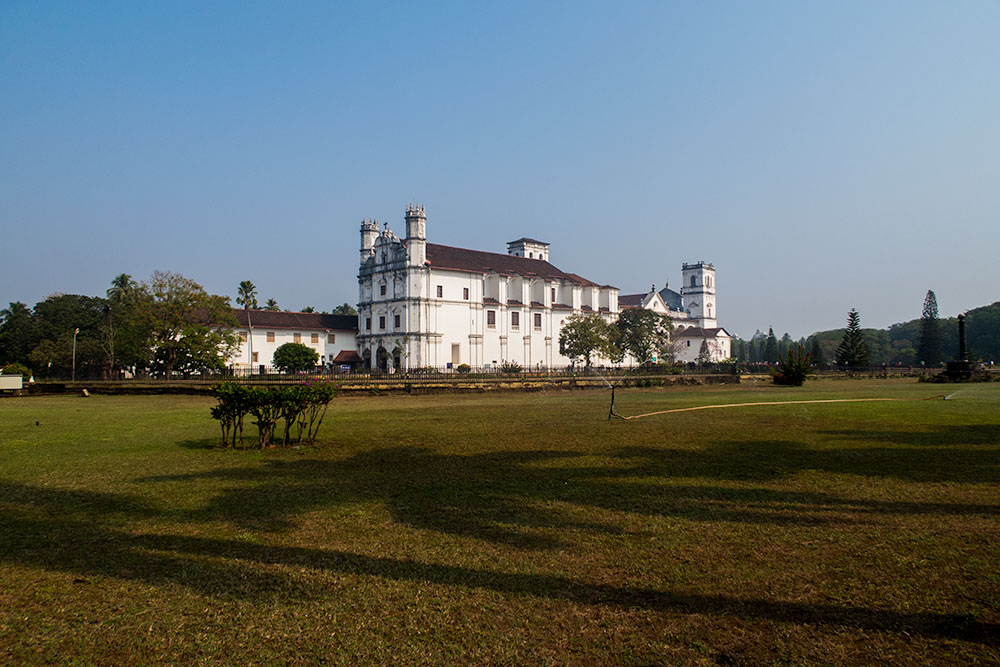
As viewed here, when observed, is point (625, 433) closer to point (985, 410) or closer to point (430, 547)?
point (430, 547)

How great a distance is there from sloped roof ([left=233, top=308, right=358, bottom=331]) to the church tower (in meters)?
63.6

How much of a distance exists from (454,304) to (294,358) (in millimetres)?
16121

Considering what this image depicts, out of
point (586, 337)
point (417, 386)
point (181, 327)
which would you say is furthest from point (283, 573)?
point (586, 337)

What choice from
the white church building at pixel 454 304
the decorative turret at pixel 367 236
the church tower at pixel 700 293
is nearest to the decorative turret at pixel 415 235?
the white church building at pixel 454 304

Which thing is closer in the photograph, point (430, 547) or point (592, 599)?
point (592, 599)

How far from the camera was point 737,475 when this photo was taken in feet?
23.7

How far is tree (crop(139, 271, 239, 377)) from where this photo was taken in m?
39.8

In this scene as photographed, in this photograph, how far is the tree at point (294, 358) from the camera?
168 feet

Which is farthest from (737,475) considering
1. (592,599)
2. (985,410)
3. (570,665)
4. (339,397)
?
(339,397)

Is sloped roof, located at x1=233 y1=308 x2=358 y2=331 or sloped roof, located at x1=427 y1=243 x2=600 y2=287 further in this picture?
sloped roof, located at x1=427 y1=243 x2=600 y2=287

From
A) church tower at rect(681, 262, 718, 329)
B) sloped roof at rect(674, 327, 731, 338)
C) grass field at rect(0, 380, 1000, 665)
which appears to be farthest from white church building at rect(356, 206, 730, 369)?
grass field at rect(0, 380, 1000, 665)

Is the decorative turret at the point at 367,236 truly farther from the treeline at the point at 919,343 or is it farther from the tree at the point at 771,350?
the tree at the point at 771,350

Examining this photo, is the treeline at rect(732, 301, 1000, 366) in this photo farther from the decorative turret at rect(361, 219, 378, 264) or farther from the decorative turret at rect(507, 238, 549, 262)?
the decorative turret at rect(361, 219, 378, 264)

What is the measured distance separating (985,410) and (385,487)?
45.3 feet
